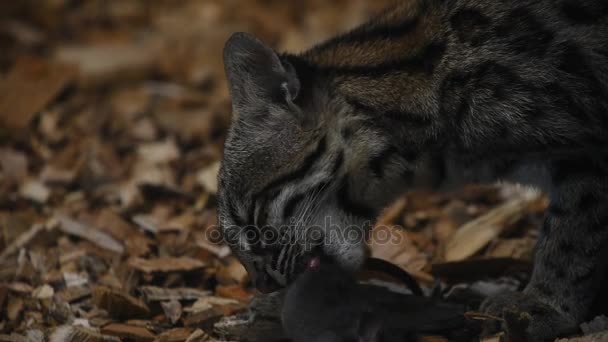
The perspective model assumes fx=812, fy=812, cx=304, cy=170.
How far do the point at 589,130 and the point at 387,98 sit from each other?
3.27ft

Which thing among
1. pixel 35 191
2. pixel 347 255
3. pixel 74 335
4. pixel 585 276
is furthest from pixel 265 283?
pixel 35 191

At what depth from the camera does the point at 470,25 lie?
13.6 ft

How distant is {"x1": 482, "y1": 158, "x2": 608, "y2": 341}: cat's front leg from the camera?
416cm

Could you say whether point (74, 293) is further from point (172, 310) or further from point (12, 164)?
point (12, 164)

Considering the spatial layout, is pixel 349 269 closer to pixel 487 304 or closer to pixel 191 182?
pixel 487 304

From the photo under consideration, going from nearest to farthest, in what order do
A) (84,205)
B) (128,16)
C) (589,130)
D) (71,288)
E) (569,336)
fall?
(589,130) < (569,336) < (71,288) < (84,205) < (128,16)

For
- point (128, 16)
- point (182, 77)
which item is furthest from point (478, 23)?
point (128, 16)

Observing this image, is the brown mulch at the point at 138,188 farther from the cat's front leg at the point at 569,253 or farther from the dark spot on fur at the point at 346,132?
the dark spot on fur at the point at 346,132

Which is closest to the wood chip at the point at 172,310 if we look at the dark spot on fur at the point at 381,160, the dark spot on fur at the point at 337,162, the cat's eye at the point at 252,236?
the cat's eye at the point at 252,236

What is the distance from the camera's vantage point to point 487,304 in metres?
4.46

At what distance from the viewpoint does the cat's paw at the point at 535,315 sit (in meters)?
4.18

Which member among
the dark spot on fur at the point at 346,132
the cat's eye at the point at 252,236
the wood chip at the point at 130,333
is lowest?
the wood chip at the point at 130,333

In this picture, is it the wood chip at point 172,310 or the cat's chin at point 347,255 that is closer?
the cat's chin at point 347,255

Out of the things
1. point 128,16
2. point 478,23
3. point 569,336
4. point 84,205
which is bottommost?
point 569,336
